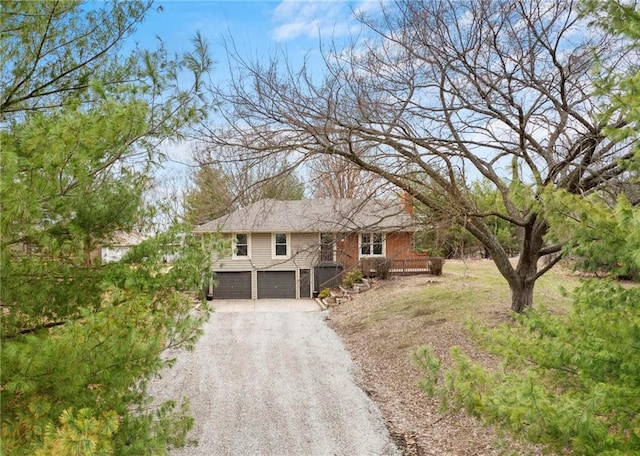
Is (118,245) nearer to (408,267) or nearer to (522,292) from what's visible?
(522,292)

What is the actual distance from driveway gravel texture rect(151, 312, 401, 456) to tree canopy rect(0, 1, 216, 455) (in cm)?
218

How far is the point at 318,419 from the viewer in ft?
21.9

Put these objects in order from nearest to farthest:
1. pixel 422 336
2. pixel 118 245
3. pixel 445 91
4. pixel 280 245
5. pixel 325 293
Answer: pixel 118 245 < pixel 445 91 < pixel 422 336 < pixel 325 293 < pixel 280 245

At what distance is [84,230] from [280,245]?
1713 centimetres

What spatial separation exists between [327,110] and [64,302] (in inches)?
204

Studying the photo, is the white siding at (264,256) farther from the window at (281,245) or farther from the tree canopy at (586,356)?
the tree canopy at (586,356)

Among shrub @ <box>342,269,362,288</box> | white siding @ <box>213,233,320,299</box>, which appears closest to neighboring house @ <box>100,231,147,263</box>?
shrub @ <box>342,269,362,288</box>

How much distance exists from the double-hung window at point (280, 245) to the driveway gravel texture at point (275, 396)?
8.16 meters

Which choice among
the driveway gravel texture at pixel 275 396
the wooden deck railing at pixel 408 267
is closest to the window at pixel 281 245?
the wooden deck railing at pixel 408 267

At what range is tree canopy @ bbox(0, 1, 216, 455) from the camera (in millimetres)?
2723

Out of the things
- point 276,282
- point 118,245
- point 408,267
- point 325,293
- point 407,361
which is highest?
point 118,245

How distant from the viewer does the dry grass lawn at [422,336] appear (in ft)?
19.4

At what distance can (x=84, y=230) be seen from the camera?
3.42 meters

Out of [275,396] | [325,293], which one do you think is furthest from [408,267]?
[275,396]
